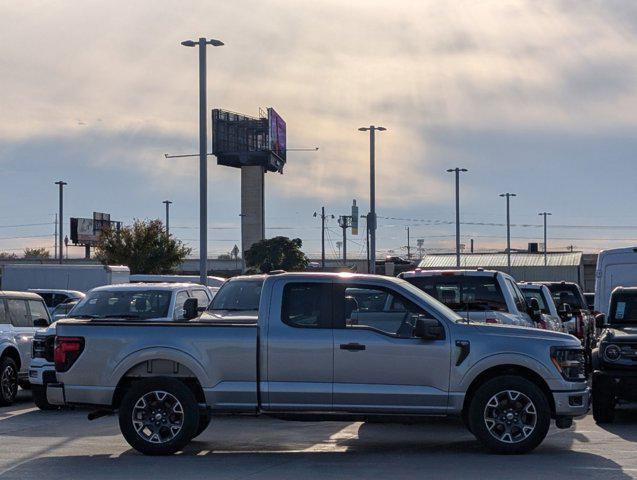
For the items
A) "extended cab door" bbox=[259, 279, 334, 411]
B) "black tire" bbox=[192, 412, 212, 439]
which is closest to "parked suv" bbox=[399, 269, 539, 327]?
"extended cab door" bbox=[259, 279, 334, 411]

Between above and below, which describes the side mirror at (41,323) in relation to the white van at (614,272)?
below

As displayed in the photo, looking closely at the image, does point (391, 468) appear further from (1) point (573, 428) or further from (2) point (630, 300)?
(2) point (630, 300)

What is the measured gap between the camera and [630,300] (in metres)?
16.2

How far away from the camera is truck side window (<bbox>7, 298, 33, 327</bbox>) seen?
1847 centimetres

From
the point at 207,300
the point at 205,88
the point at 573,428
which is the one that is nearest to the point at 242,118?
the point at 205,88

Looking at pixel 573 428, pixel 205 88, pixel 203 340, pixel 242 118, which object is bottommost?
pixel 573 428

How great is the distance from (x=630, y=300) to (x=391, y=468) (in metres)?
7.18

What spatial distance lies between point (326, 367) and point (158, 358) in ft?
6.01

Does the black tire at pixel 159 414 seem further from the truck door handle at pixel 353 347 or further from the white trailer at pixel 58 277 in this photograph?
the white trailer at pixel 58 277

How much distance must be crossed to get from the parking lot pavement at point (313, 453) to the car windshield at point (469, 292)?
1.75 m

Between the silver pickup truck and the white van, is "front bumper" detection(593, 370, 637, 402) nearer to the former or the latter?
the silver pickup truck

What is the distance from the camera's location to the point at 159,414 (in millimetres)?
11461

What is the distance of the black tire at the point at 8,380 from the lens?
57.3 feet

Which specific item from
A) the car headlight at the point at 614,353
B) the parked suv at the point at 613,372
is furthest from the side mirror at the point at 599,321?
the car headlight at the point at 614,353
